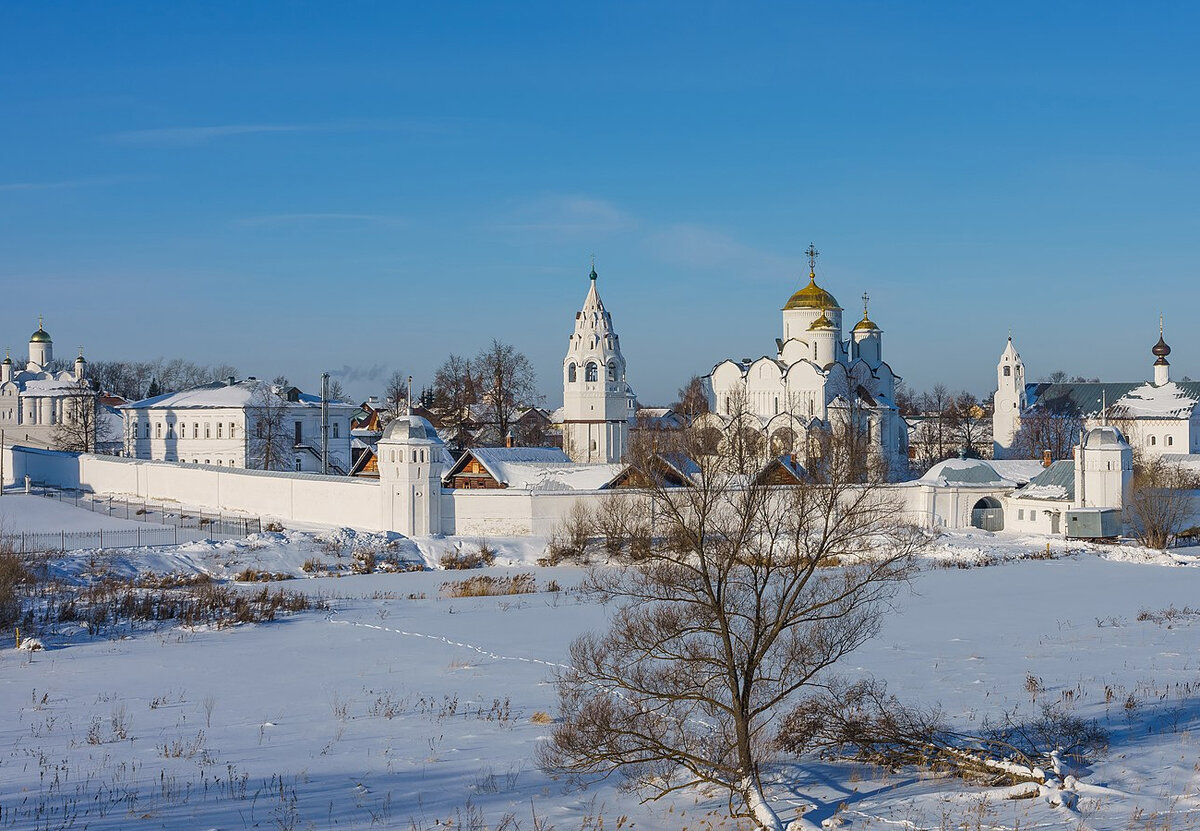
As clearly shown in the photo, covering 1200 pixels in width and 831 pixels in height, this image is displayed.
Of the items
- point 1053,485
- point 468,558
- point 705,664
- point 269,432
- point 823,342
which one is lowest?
point 468,558

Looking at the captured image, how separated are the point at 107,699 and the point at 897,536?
8410 mm

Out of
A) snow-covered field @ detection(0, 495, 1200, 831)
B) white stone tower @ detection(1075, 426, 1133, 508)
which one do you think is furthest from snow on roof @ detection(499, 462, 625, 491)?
white stone tower @ detection(1075, 426, 1133, 508)

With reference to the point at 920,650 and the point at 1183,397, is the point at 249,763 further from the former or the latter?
the point at 1183,397

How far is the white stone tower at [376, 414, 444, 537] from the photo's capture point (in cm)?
3070

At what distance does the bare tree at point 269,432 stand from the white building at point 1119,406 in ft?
111

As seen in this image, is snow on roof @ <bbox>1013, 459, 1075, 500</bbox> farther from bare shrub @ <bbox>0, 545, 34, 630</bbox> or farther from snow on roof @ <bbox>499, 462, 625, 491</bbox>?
bare shrub @ <bbox>0, 545, 34, 630</bbox>

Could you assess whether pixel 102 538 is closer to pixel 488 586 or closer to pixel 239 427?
pixel 488 586

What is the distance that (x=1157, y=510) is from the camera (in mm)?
32125

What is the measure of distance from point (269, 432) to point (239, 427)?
1459 mm

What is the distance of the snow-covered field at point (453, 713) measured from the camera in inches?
351

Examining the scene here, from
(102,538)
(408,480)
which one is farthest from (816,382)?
(102,538)

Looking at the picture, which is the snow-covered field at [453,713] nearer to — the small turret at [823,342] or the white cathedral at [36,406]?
the small turret at [823,342]

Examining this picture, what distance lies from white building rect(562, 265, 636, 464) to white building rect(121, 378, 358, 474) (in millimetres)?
12572

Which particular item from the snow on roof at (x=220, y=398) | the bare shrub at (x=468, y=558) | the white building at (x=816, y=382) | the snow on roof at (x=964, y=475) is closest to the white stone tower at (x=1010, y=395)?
the white building at (x=816, y=382)
